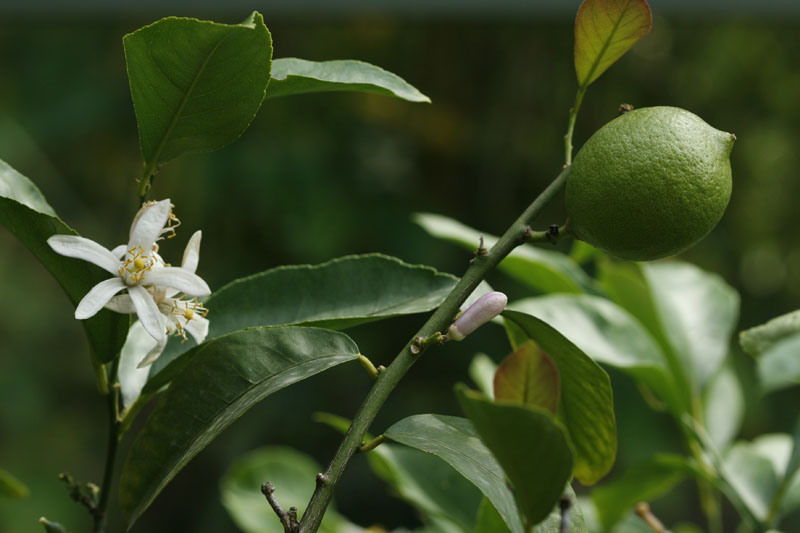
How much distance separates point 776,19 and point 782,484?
7.67ft

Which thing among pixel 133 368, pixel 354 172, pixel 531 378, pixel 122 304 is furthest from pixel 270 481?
pixel 354 172

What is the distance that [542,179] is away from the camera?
236 cm

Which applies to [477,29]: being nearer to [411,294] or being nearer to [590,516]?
[590,516]

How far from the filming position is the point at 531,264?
67 centimetres

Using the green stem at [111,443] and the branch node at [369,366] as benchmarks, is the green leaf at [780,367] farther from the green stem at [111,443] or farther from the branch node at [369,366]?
the green stem at [111,443]

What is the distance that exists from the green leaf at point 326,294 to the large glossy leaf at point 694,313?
1.11 ft

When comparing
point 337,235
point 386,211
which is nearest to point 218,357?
point 337,235

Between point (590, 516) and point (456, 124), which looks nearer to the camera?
point (590, 516)

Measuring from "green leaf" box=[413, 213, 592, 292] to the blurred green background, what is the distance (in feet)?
4.33

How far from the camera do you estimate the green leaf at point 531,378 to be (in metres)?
0.31

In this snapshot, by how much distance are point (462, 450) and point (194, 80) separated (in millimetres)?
226

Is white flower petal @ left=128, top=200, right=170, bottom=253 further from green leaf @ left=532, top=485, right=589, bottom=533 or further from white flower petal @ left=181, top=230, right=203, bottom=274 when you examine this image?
green leaf @ left=532, top=485, right=589, bottom=533

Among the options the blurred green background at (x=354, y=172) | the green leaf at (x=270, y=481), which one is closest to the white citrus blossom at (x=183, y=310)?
the green leaf at (x=270, y=481)

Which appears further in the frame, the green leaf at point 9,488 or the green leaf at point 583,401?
the green leaf at point 9,488
